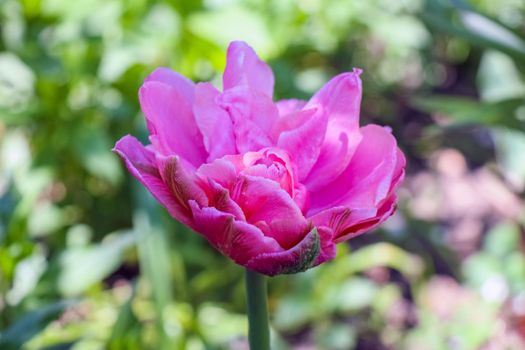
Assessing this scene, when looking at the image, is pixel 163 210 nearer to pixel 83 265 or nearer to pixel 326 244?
pixel 83 265

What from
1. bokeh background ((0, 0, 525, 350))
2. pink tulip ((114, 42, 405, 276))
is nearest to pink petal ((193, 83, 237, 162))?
pink tulip ((114, 42, 405, 276))

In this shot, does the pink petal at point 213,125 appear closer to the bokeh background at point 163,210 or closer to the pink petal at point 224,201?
the pink petal at point 224,201

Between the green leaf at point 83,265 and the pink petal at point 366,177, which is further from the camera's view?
the green leaf at point 83,265

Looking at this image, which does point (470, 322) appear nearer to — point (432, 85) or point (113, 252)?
point (113, 252)

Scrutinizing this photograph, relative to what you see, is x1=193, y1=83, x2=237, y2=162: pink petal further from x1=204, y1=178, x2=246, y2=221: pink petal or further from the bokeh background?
the bokeh background

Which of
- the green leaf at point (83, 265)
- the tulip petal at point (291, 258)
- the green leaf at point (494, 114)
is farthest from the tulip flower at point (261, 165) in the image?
the green leaf at point (494, 114)

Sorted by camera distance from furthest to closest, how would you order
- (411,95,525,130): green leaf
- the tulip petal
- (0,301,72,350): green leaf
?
(411,95,525,130): green leaf → (0,301,72,350): green leaf → the tulip petal

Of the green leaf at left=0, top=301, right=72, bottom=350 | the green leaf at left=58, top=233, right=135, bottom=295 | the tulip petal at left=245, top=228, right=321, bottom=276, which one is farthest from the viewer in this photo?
the green leaf at left=58, top=233, right=135, bottom=295
